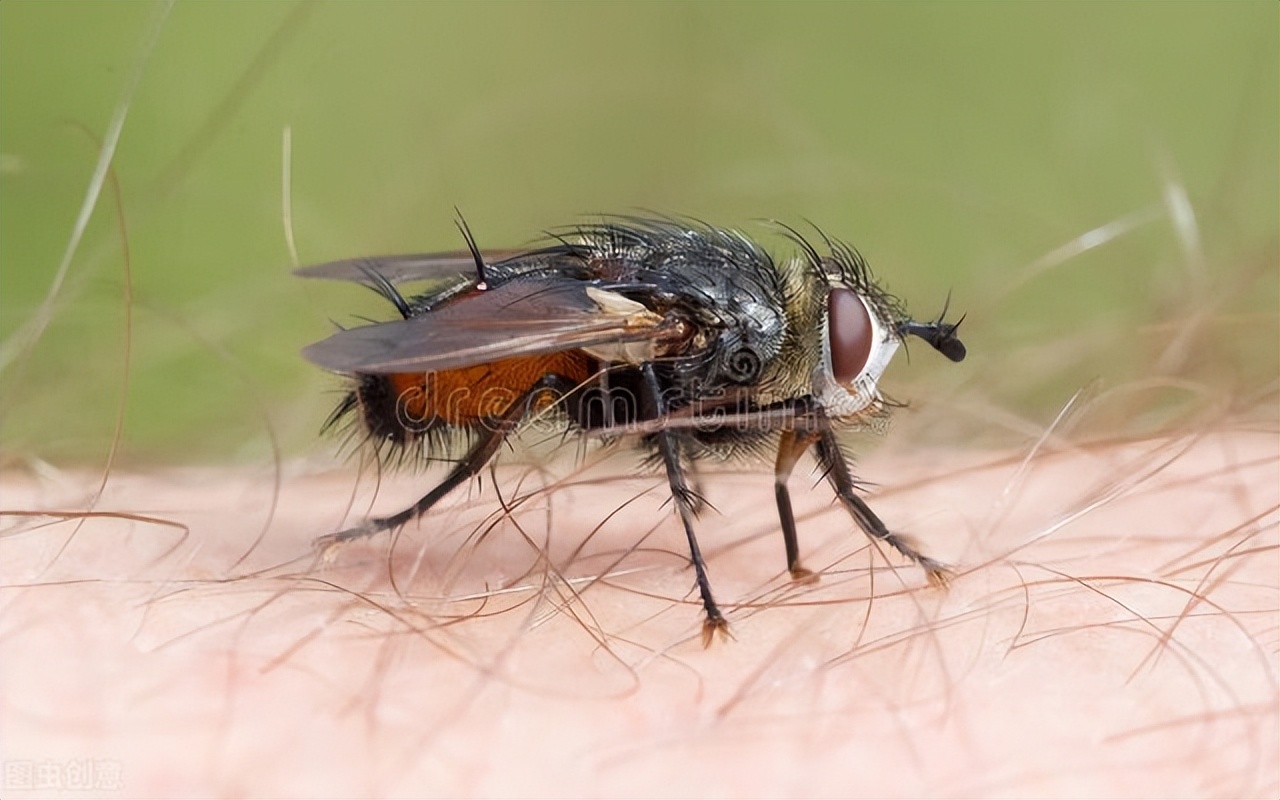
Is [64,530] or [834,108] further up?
[834,108]

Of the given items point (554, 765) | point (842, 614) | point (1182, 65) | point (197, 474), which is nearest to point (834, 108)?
point (1182, 65)

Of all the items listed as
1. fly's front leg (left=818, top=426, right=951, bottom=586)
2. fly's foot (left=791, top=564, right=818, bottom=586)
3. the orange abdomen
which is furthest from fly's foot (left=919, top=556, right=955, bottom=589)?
the orange abdomen

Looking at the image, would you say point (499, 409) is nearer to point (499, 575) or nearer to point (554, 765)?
point (499, 575)

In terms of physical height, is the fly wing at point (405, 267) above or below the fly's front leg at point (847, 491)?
above

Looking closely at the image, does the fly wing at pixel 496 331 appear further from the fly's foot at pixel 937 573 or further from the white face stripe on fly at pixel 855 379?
the fly's foot at pixel 937 573

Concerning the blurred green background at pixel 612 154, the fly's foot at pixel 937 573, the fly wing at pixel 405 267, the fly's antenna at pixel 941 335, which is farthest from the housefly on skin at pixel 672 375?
the blurred green background at pixel 612 154

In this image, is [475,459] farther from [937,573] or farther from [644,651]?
[937,573]

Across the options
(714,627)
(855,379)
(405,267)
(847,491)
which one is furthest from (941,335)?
(405,267)
